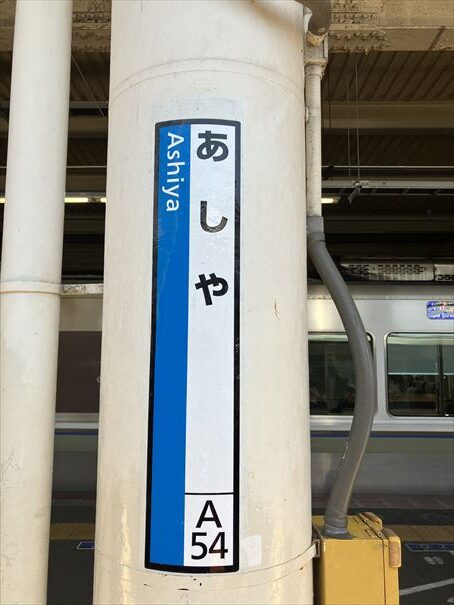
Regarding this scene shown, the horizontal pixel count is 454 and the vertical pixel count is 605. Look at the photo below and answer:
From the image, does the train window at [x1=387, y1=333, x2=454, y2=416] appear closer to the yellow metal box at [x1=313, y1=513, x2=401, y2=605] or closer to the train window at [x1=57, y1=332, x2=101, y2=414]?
the train window at [x1=57, y1=332, x2=101, y2=414]

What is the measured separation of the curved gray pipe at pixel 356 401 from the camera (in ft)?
5.90

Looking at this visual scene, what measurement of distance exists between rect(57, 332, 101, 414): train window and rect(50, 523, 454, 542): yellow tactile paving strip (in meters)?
1.51

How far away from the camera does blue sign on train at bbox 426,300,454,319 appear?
6.59 m

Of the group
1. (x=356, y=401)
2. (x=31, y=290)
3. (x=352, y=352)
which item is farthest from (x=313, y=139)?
(x=31, y=290)

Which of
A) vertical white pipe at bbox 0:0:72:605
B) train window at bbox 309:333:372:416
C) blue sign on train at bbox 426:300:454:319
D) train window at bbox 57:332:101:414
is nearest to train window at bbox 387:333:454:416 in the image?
blue sign on train at bbox 426:300:454:319

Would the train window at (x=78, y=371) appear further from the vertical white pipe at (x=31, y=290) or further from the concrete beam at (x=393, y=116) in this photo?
the vertical white pipe at (x=31, y=290)

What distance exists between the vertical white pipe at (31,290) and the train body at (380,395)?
480cm

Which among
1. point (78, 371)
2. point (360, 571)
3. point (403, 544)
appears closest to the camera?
point (360, 571)

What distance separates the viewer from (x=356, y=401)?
1824 mm

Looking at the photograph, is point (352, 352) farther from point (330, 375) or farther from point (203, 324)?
point (330, 375)

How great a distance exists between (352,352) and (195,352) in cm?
56

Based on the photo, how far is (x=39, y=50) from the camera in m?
1.95

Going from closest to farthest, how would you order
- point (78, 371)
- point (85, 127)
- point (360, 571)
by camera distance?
point (360, 571), point (78, 371), point (85, 127)

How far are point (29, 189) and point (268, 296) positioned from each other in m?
0.91
